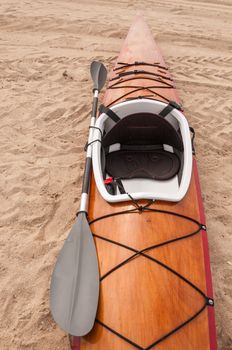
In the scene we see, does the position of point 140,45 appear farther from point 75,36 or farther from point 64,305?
point 64,305

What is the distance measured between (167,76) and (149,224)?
9.05ft

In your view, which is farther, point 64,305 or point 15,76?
point 15,76

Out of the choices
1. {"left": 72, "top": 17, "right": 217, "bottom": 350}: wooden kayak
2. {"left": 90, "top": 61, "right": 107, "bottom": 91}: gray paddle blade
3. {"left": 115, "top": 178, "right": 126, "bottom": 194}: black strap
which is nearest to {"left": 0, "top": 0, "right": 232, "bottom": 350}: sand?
{"left": 90, "top": 61, "right": 107, "bottom": 91}: gray paddle blade

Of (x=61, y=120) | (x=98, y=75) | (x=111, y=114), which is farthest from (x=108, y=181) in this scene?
(x=98, y=75)

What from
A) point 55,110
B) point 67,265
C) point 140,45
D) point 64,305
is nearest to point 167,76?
point 140,45

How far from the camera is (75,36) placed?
6.64m

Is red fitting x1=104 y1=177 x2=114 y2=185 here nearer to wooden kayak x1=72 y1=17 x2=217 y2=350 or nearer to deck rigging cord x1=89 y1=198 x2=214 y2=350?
wooden kayak x1=72 y1=17 x2=217 y2=350

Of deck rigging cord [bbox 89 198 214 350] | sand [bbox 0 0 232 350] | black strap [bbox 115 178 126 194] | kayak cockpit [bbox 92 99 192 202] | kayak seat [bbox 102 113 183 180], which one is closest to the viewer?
deck rigging cord [bbox 89 198 214 350]

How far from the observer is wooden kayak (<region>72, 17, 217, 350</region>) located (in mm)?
2012

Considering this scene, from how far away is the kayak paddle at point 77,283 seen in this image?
2.06 metres

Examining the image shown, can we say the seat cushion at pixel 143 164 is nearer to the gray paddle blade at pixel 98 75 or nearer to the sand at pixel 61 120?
the sand at pixel 61 120

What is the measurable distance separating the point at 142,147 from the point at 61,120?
1539mm

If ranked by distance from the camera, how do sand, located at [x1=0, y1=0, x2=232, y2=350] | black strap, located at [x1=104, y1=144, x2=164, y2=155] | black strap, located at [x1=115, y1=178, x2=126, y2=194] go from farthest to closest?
black strap, located at [x1=104, y1=144, x2=164, y2=155] < black strap, located at [x1=115, y1=178, x2=126, y2=194] < sand, located at [x1=0, y1=0, x2=232, y2=350]

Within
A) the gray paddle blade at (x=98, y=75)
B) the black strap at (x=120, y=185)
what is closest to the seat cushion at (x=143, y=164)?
the black strap at (x=120, y=185)
